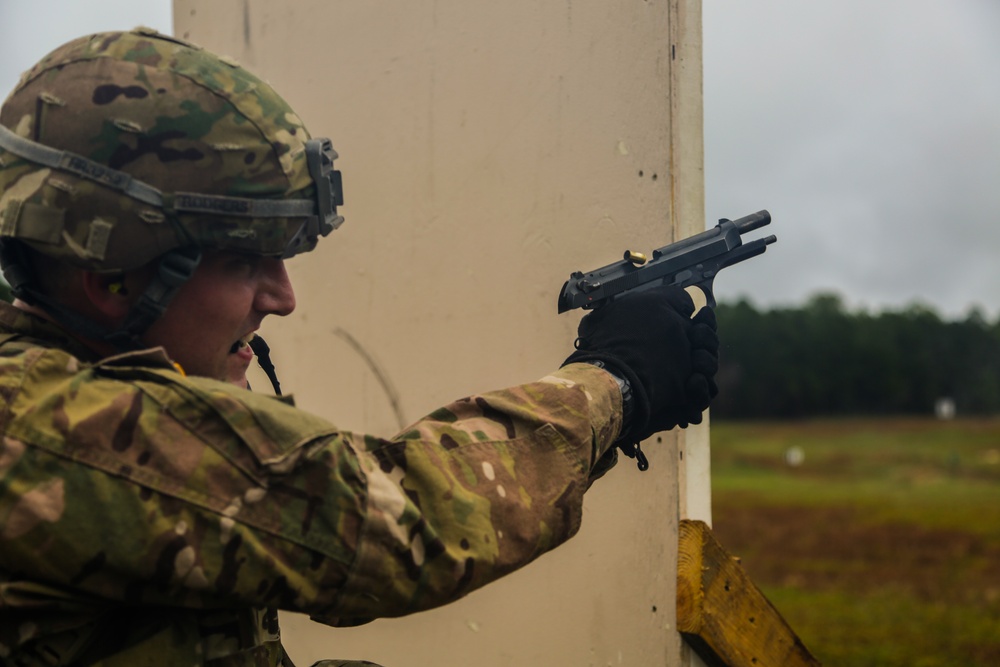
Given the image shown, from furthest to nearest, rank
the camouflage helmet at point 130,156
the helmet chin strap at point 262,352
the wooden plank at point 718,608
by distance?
1. the wooden plank at point 718,608
2. the helmet chin strap at point 262,352
3. the camouflage helmet at point 130,156

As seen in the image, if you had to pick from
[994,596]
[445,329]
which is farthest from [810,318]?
[445,329]

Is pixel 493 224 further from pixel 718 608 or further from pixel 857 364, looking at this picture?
pixel 857 364

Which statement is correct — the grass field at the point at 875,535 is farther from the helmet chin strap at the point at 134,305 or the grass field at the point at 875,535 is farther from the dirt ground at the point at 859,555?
the helmet chin strap at the point at 134,305

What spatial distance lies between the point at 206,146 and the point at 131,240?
189mm

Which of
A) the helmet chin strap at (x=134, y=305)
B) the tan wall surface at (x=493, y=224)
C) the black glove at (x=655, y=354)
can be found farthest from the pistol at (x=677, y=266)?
the helmet chin strap at (x=134, y=305)

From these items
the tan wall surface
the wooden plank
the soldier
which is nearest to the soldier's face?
the soldier

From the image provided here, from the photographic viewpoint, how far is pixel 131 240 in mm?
1662

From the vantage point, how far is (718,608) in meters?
2.45

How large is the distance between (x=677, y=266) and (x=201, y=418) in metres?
1.13

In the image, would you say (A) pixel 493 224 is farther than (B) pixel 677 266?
Yes

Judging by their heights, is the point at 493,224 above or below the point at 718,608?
above

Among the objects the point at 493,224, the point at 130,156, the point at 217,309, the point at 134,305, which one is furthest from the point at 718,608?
the point at 130,156

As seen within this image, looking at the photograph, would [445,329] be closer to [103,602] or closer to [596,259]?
[596,259]

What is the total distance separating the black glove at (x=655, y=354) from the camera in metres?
1.89
